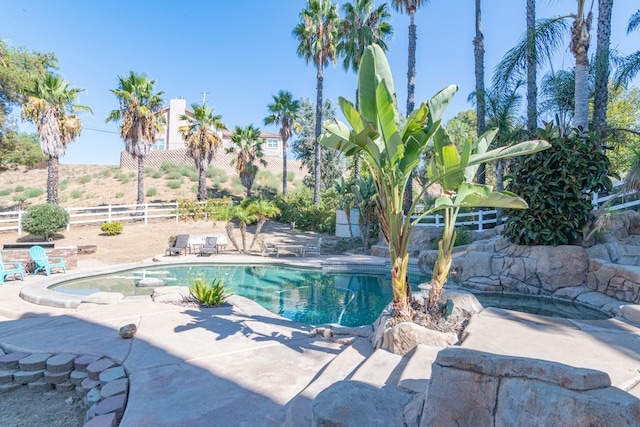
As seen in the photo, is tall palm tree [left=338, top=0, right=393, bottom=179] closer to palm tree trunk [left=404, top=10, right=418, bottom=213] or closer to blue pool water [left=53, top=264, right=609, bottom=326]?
palm tree trunk [left=404, top=10, right=418, bottom=213]

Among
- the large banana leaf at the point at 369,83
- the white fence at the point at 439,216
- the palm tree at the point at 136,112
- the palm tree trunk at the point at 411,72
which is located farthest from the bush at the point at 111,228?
the large banana leaf at the point at 369,83

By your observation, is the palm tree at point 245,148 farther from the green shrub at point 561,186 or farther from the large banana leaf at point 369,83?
the large banana leaf at point 369,83

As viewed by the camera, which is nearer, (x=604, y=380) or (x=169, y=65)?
(x=604, y=380)

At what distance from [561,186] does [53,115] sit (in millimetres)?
22430

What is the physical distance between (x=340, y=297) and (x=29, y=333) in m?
6.66

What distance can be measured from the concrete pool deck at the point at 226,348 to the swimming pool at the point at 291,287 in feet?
6.79

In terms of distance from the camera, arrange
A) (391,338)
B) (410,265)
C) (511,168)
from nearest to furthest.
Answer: (391,338), (511,168), (410,265)

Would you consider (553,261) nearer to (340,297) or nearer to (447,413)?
(340,297)

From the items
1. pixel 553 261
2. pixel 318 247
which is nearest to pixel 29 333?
pixel 553 261

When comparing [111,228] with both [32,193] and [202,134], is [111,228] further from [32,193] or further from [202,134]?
[32,193]

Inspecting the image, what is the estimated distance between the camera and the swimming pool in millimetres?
8222

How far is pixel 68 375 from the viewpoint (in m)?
4.17

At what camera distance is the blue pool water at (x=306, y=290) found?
7.82 m

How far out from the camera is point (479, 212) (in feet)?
53.1
